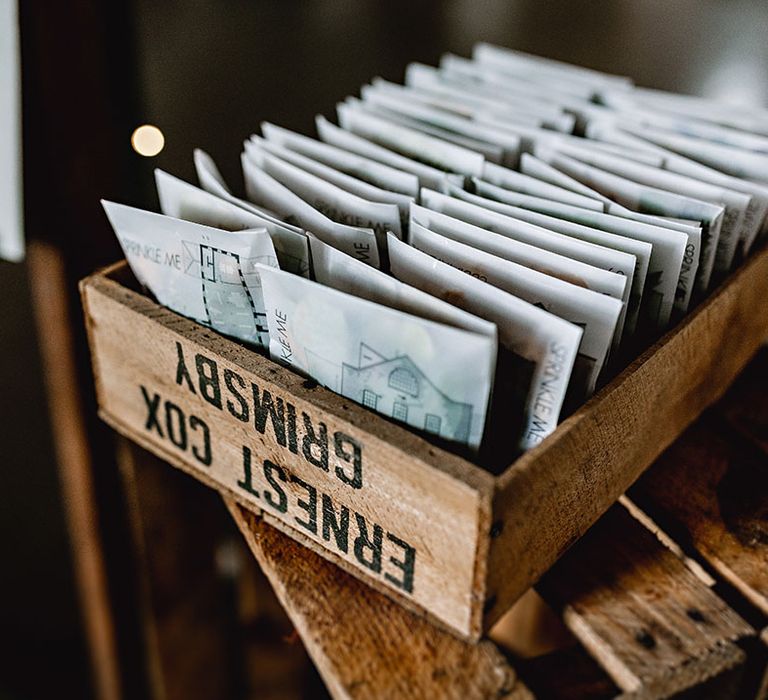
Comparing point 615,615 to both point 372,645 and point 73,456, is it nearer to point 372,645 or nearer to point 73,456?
point 372,645

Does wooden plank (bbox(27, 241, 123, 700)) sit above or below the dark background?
below

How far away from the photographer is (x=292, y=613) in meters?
0.63

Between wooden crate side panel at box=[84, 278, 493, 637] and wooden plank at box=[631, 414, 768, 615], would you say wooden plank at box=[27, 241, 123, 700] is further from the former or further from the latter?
wooden plank at box=[631, 414, 768, 615]

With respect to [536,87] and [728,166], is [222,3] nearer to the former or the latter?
[536,87]

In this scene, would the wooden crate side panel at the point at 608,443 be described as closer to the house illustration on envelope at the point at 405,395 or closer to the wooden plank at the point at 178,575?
the house illustration on envelope at the point at 405,395

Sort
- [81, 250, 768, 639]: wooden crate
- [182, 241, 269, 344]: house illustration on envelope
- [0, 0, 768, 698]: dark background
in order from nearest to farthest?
[81, 250, 768, 639]: wooden crate < [182, 241, 269, 344]: house illustration on envelope < [0, 0, 768, 698]: dark background

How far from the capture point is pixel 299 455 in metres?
0.63

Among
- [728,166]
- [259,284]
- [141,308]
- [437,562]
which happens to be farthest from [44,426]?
[728,166]

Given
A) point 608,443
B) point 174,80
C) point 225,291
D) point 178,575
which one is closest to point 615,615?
point 608,443

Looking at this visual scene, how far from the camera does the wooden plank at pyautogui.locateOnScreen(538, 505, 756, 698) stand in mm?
585

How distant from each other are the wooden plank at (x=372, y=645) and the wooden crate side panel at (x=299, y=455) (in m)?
0.02

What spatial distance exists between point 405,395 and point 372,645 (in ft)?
0.62

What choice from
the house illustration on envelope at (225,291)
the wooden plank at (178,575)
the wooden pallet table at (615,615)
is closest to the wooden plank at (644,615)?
the wooden pallet table at (615,615)

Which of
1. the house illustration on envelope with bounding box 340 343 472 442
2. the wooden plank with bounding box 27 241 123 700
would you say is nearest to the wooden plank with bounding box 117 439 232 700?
the wooden plank with bounding box 27 241 123 700
